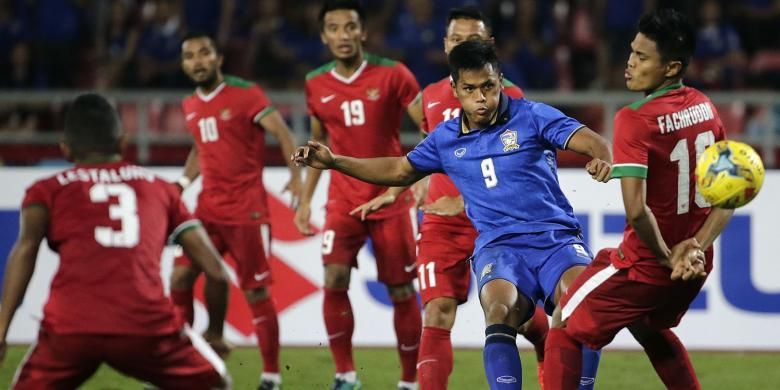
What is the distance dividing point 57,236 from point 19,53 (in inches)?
355

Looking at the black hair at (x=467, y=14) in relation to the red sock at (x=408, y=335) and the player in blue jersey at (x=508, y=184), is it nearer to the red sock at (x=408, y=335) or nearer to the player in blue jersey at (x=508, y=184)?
the player in blue jersey at (x=508, y=184)

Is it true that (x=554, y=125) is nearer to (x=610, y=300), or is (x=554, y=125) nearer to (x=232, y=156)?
(x=610, y=300)

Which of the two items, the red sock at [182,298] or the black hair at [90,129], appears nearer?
the black hair at [90,129]

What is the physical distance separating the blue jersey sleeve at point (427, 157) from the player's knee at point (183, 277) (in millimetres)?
2345

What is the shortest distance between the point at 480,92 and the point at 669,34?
0.96 metres

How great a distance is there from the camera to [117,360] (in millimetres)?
5031

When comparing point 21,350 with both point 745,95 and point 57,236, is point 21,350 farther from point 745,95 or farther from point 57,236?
point 745,95

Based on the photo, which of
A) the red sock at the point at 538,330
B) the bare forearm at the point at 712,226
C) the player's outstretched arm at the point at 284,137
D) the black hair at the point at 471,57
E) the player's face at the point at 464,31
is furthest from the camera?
the player's outstretched arm at the point at 284,137

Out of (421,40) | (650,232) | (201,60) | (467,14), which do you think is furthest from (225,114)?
(421,40)

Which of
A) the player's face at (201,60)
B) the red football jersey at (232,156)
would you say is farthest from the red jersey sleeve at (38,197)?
the player's face at (201,60)

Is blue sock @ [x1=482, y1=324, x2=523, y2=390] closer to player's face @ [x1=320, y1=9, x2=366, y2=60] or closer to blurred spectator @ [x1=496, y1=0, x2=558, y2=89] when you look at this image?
player's face @ [x1=320, y1=9, x2=366, y2=60]

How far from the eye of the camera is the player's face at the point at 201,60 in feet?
27.3

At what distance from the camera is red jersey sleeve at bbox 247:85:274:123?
838cm

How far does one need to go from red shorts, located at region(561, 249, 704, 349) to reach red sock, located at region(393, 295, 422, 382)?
2058 mm
